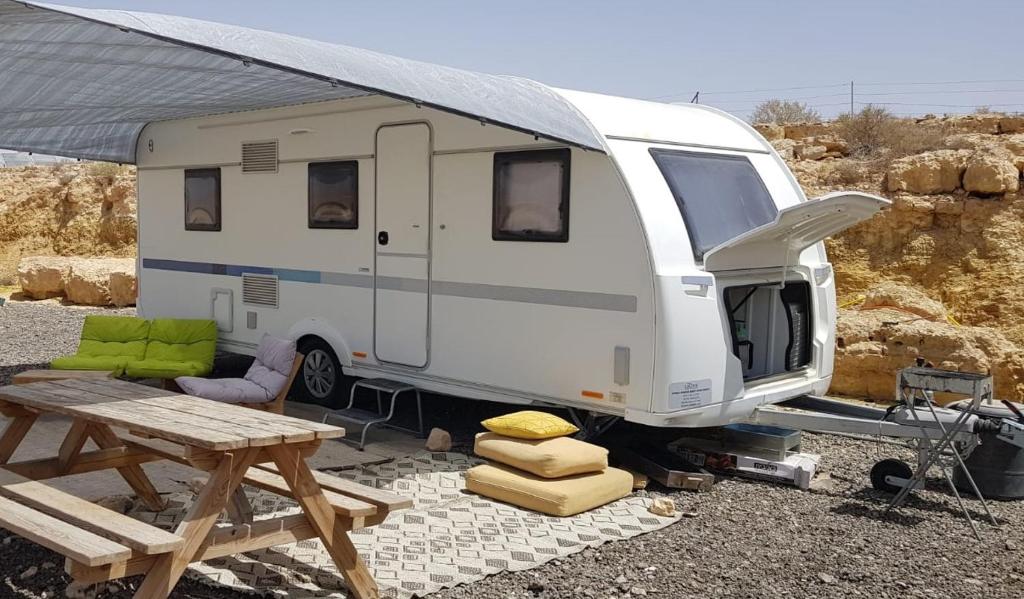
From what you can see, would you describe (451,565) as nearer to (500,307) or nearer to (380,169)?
(500,307)

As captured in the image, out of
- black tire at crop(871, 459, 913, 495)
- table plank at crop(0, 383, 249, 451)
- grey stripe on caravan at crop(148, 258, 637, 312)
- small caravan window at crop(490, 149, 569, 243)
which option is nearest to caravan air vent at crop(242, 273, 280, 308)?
grey stripe on caravan at crop(148, 258, 637, 312)

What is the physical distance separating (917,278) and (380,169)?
7159mm

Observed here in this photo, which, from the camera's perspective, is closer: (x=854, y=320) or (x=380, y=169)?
(x=380, y=169)

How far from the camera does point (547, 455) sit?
5.75m

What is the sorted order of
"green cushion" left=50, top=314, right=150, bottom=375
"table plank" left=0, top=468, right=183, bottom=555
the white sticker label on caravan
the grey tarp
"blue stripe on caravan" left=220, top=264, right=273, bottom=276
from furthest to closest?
"green cushion" left=50, top=314, right=150, bottom=375 → "blue stripe on caravan" left=220, top=264, right=273, bottom=276 → the white sticker label on caravan → the grey tarp → "table plank" left=0, top=468, right=183, bottom=555

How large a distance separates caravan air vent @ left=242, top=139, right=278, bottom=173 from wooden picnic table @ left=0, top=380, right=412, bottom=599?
365 centimetres

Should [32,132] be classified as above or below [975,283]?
above

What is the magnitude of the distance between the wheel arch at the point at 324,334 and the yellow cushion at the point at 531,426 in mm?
1937

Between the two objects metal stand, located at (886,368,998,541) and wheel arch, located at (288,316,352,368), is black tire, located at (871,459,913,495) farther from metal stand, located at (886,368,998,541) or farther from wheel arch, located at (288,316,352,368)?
wheel arch, located at (288,316,352,368)

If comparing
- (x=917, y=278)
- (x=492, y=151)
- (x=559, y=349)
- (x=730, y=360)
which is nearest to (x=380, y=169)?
(x=492, y=151)

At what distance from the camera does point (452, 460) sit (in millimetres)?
6641

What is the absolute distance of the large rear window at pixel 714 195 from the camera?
6242mm

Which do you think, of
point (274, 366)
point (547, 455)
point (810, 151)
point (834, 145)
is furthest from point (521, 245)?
point (834, 145)

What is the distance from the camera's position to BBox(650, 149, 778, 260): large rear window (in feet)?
20.5
